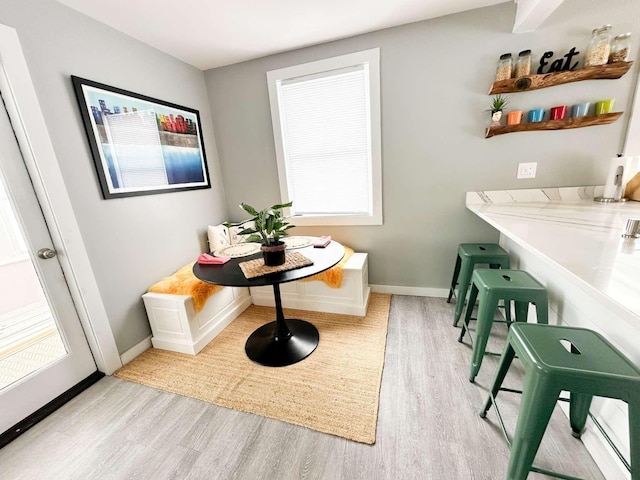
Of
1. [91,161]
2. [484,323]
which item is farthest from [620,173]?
[91,161]

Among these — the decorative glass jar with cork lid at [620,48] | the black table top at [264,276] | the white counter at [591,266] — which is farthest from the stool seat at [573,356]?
the decorative glass jar with cork lid at [620,48]

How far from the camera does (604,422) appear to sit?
1.14m

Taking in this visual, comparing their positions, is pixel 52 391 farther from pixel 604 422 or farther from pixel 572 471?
pixel 604 422

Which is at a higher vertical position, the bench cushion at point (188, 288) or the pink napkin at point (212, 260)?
the pink napkin at point (212, 260)

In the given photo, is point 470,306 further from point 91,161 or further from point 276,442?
point 91,161

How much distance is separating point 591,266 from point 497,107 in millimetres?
1694

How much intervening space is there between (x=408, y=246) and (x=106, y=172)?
2.63 metres

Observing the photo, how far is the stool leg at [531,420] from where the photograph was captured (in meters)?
0.86

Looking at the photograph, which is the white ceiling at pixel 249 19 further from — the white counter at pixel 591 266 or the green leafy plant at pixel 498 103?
the white counter at pixel 591 266

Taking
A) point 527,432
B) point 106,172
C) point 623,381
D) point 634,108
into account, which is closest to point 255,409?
Result: point 527,432

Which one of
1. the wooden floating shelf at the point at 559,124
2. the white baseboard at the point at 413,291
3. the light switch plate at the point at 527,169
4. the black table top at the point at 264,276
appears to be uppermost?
the wooden floating shelf at the point at 559,124

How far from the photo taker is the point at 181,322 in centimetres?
198

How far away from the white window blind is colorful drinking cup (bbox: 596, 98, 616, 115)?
5.50 feet

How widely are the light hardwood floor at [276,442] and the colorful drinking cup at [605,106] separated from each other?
201 cm
